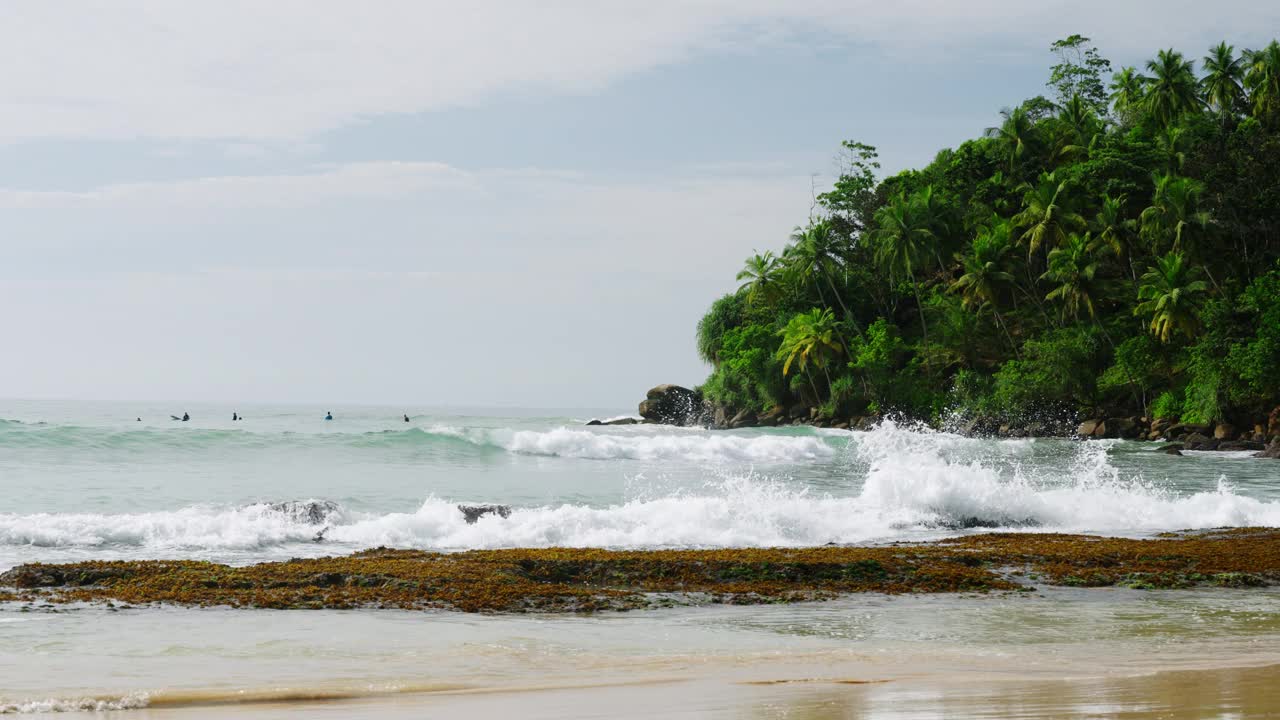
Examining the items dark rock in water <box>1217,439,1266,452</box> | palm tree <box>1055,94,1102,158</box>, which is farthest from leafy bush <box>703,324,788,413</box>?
dark rock in water <box>1217,439,1266,452</box>

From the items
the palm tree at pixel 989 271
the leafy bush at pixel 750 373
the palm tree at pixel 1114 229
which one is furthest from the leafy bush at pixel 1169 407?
the leafy bush at pixel 750 373

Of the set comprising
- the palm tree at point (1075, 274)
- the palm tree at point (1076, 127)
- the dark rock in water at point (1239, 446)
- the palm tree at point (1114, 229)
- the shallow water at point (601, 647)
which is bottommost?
the dark rock in water at point (1239, 446)

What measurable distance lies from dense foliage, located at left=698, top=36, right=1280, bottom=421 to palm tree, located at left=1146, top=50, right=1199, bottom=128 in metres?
0.13

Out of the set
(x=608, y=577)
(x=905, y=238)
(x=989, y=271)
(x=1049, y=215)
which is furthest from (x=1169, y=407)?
(x=608, y=577)

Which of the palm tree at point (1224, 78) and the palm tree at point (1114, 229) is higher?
the palm tree at point (1224, 78)

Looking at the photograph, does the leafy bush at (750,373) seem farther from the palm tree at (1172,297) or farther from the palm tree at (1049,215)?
the palm tree at (1172,297)

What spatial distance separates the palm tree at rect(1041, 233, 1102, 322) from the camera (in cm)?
5306

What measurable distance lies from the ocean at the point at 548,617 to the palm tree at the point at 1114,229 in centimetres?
2069

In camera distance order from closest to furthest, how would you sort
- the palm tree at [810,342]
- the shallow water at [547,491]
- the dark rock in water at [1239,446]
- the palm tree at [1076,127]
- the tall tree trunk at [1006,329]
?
the shallow water at [547,491], the dark rock in water at [1239,446], the tall tree trunk at [1006,329], the palm tree at [1076,127], the palm tree at [810,342]

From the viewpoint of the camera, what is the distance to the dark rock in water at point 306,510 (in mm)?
16875

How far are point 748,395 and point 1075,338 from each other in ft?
69.9

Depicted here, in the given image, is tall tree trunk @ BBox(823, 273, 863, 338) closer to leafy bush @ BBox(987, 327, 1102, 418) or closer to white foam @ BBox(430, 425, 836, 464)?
leafy bush @ BBox(987, 327, 1102, 418)

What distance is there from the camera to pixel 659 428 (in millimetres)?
67438

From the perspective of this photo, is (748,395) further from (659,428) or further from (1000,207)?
(1000,207)
